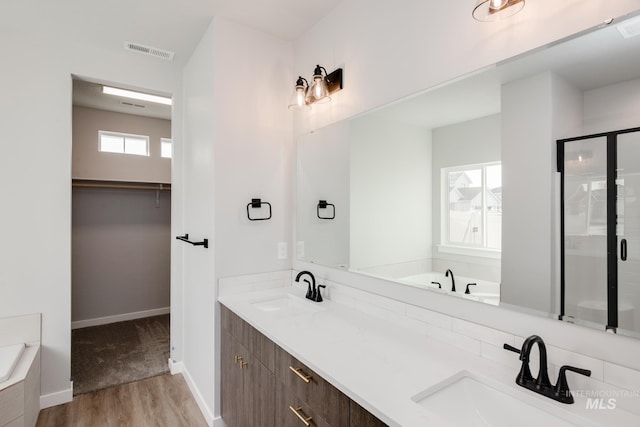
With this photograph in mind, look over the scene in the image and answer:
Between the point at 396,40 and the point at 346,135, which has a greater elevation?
the point at 396,40

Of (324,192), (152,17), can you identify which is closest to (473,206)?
(324,192)

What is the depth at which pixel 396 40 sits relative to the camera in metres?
1.69

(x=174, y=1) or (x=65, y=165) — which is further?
(x=65, y=165)

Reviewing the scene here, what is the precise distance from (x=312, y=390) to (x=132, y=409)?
2010 millimetres

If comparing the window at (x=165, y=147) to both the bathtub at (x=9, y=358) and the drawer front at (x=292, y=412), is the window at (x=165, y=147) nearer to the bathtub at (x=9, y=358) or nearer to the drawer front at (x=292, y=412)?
the bathtub at (x=9, y=358)

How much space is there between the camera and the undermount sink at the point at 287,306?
77.9 inches

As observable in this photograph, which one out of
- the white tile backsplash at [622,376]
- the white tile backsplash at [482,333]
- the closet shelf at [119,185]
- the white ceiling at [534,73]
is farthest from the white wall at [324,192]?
the closet shelf at [119,185]

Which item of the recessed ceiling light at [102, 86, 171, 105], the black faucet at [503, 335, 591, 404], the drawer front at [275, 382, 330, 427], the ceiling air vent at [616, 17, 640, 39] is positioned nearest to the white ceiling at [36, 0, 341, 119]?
the recessed ceiling light at [102, 86, 171, 105]

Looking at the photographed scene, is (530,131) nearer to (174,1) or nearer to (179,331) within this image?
(174,1)

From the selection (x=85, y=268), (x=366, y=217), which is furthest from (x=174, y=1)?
(x=85, y=268)

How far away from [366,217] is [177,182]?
2.03 metres

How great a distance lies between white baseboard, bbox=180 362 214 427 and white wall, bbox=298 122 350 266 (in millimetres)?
1279

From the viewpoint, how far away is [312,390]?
1.28 meters

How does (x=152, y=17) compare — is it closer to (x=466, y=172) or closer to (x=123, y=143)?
(x=466, y=172)
